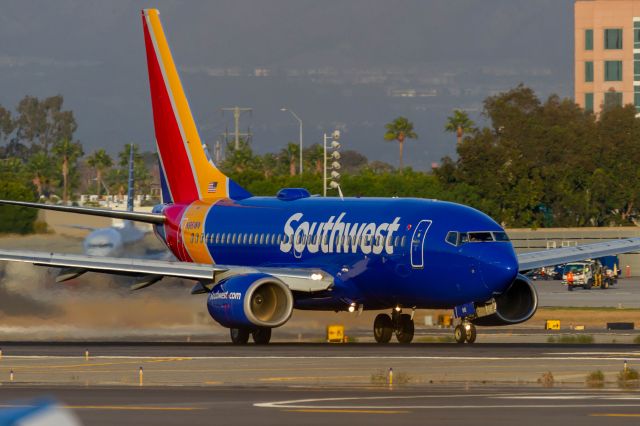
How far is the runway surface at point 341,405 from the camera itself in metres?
20.4

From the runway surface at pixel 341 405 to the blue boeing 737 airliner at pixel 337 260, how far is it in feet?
41.1

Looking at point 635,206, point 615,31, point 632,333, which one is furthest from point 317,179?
point 632,333

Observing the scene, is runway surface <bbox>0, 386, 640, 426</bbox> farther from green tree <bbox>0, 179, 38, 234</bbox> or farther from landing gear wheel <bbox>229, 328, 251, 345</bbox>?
green tree <bbox>0, 179, 38, 234</bbox>

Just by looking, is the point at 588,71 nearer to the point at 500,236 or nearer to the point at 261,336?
the point at 261,336

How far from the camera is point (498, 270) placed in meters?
37.8

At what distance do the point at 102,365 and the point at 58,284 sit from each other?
573 inches

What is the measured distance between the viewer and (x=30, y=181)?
19475 cm


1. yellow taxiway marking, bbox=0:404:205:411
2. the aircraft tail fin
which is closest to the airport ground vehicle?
the aircraft tail fin

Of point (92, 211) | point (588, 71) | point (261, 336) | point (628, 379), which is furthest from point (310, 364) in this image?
point (588, 71)

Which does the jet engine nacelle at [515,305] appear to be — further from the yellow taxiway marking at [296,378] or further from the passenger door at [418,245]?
the yellow taxiway marking at [296,378]

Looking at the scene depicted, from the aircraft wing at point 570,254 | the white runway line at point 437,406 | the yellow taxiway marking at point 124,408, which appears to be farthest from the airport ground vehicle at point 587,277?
the yellow taxiway marking at point 124,408

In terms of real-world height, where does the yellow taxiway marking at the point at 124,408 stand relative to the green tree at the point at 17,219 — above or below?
below

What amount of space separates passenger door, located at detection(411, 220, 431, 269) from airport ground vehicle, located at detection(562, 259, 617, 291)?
61610mm

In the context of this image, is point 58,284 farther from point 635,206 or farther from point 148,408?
point 635,206
